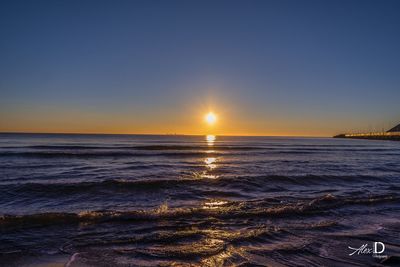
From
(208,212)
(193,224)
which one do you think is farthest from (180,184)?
(193,224)

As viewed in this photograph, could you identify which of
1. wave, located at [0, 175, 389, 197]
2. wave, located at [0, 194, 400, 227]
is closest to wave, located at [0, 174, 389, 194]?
wave, located at [0, 175, 389, 197]

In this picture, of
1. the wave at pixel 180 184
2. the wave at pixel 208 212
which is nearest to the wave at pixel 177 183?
the wave at pixel 180 184

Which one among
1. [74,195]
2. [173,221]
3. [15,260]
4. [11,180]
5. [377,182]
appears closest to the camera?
[15,260]

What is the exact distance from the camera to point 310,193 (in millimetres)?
13891

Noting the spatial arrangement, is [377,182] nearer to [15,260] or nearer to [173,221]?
[173,221]

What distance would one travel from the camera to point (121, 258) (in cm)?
618

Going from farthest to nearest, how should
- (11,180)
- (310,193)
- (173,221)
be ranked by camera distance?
(11,180) → (310,193) → (173,221)

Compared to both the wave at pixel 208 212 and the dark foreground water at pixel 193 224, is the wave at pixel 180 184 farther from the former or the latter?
the wave at pixel 208 212

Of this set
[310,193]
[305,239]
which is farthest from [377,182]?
[305,239]

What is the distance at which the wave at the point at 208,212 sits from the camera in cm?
902

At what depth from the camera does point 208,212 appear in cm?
1006

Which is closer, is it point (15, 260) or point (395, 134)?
point (15, 260)

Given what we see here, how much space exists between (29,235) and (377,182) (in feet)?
56.7

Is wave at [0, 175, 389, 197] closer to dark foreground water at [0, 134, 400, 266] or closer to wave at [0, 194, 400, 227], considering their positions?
dark foreground water at [0, 134, 400, 266]
